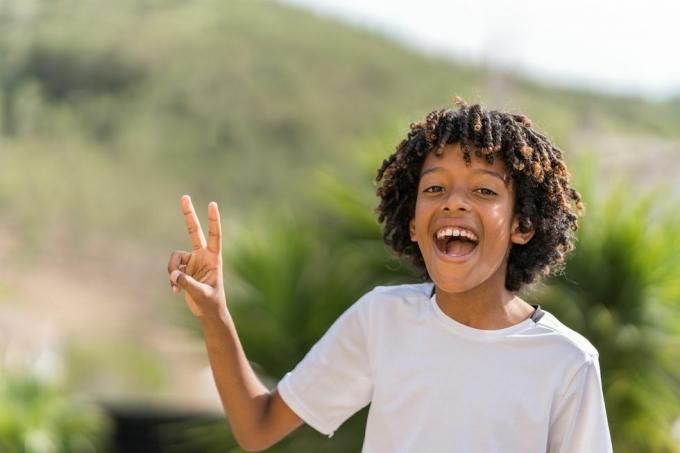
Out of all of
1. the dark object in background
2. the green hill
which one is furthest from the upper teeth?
the green hill

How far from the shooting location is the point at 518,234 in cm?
218

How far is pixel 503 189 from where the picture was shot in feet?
6.97

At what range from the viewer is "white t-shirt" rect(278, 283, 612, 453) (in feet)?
6.50

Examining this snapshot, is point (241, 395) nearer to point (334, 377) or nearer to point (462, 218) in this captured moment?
point (334, 377)

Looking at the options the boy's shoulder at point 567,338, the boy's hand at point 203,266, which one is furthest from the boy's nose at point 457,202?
the boy's hand at point 203,266

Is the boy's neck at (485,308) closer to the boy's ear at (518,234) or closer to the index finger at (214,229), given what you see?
the boy's ear at (518,234)

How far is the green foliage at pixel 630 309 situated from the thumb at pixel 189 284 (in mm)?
2661

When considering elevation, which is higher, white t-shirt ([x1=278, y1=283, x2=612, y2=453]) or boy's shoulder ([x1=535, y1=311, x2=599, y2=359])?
boy's shoulder ([x1=535, y1=311, x2=599, y2=359])

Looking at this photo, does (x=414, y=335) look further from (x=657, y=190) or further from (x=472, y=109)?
(x=657, y=190)

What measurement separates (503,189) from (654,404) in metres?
2.72

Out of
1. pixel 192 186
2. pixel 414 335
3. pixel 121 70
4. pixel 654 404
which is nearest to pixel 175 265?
pixel 414 335

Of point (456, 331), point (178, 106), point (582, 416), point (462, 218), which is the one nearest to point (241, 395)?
point (456, 331)

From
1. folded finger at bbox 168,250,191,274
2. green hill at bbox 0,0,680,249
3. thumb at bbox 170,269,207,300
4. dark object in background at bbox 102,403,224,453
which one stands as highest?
folded finger at bbox 168,250,191,274

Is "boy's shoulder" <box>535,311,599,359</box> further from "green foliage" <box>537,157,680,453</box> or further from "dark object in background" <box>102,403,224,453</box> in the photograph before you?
"dark object in background" <box>102,403,224,453</box>
